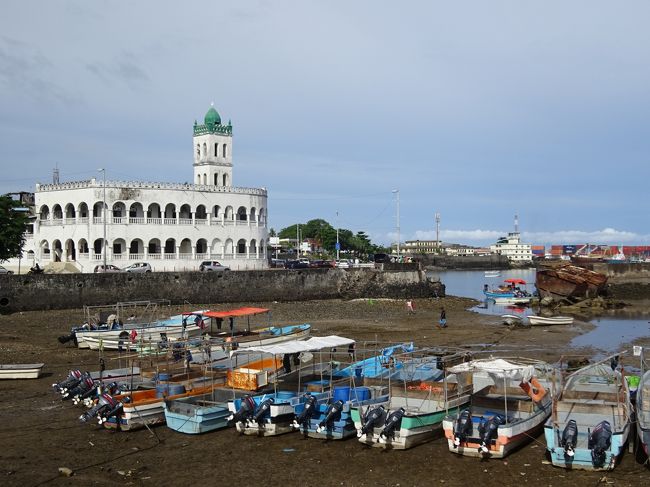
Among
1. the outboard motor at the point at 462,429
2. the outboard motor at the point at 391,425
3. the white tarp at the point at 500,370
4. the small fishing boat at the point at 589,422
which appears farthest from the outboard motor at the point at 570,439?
the outboard motor at the point at 391,425

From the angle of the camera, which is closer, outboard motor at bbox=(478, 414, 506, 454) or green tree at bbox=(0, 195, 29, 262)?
outboard motor at bbox=(478, 414, 506, 454)

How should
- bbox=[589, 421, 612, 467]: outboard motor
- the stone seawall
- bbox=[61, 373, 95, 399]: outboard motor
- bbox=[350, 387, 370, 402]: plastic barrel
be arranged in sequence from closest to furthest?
bbox=[589, 421, 612, 467]: outboard motor, bbox=[350, 387, 370, 402]: plastic barrel, bbox=[61, 373, 95, 399]: outboard motor, the stone seawall

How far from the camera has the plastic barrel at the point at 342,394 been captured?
18.5 meters

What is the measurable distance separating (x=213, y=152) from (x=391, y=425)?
54801 millimetres

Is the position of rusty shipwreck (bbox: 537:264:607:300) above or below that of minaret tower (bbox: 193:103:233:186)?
below

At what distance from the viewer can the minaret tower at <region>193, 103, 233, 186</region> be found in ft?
222

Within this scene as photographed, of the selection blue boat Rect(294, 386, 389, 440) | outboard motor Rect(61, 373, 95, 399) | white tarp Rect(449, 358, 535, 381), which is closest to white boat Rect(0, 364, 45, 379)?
outboard motor Rect(61, 373, 95, 399)

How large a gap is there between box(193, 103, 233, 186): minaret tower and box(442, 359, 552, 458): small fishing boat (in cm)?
5078

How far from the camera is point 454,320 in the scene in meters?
46.4

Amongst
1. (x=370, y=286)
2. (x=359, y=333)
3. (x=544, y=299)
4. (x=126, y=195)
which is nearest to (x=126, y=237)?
(x=126, y=195)

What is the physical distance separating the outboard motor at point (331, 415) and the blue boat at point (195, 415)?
267 cm

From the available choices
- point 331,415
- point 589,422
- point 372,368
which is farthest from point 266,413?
point 589,422

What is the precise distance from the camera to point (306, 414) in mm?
17188

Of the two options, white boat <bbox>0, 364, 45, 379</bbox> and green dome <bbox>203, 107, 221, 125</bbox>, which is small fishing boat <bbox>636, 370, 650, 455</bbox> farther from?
green dome <bbox>203, 107, 221, 125</bbox>
